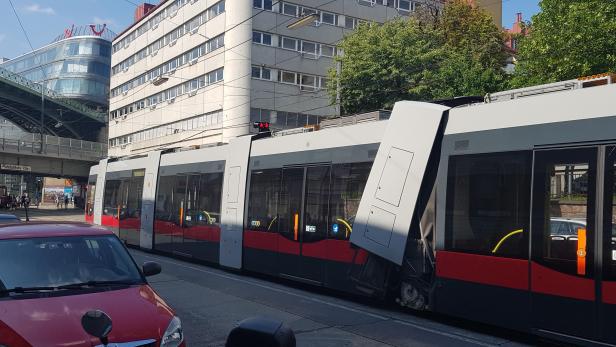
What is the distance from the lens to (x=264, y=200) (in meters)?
12.6

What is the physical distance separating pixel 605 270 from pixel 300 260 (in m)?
6.25

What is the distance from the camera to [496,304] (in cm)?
728

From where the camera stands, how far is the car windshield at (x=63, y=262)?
16.2 feet

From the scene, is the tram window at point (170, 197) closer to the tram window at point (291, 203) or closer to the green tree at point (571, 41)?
the tram window at point (291, 203)

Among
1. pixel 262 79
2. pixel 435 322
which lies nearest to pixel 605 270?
pixel 435 322

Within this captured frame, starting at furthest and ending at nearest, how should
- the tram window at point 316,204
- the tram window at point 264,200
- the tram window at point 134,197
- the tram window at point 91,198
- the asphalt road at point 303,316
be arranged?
the tram window at point 91,198 → the tram window at point 134,197 → the tram window at point 264,200 → the tram window at point 316,204 → the asphalt road at point 303,316

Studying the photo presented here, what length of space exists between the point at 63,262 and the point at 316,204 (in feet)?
20.3

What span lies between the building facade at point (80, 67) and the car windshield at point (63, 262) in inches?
3890

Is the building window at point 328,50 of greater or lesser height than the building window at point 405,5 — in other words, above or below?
below

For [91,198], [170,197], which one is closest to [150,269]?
[170,197]

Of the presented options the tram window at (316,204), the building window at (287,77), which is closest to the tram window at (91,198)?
the tram window at (316,204)

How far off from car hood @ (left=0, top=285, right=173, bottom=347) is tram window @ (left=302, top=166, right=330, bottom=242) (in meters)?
6.01

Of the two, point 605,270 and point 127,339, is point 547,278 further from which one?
point 127,339

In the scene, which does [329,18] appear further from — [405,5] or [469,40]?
[469,40]
